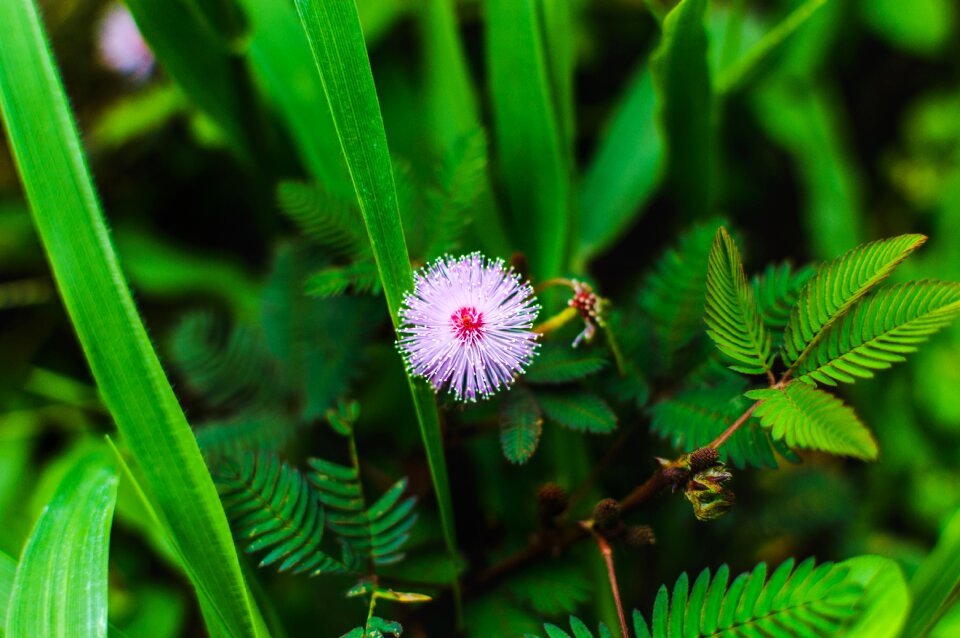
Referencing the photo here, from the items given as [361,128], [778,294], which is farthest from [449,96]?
[778,294]

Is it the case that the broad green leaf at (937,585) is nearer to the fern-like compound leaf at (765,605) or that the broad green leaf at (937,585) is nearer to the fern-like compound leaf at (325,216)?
the fern-like compound leaf at (765,605)

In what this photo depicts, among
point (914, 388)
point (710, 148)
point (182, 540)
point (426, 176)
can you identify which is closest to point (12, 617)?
point (182, 540)

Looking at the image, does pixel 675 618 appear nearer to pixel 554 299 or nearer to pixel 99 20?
pixel 554 299

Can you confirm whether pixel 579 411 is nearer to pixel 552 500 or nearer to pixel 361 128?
pixel 552 500

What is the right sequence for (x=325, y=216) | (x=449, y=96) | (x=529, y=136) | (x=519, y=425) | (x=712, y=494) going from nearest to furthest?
(x=712, y=494), (x=519, y=425), (x=325, y=216), (x=529, y=136), (x=449, y=96)

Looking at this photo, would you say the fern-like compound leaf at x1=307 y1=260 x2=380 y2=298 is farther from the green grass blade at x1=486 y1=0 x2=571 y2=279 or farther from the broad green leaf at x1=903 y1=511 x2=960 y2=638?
the broad green leaf at x1=903 y1=511 x2=960 y2=638

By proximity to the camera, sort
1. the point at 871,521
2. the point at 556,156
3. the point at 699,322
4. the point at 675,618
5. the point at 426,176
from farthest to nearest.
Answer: the point at 871,521 → the point at 426,176 → the point at 556,156 → the point at 699,322 → the point at 675,618

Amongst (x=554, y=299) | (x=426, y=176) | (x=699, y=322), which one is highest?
(x=426, y=176)
